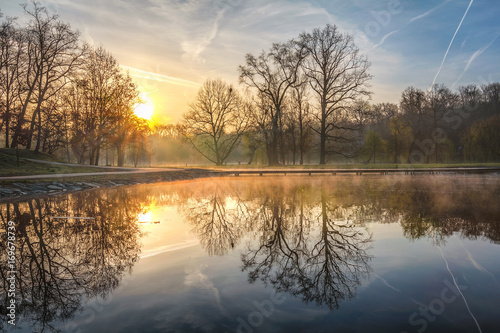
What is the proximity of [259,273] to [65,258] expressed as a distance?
3713mm

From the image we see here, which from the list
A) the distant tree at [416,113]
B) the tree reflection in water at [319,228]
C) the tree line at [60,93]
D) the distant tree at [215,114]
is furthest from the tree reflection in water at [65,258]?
the distant tree at [416,113]

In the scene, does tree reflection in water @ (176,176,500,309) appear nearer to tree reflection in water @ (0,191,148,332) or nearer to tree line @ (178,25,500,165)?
tree reflection in water @ (0,191,148,332)

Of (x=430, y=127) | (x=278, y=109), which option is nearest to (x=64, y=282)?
(x=278, y=109)

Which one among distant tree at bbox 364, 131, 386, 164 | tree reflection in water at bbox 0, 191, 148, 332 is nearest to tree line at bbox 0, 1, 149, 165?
tree reflection in water at bbox 0, 191, 148, 332

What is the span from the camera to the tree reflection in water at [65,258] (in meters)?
4.47

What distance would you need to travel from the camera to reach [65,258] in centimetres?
639

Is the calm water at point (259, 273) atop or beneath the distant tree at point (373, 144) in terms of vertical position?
beneath

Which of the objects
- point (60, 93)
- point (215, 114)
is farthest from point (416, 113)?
point (60, 93)

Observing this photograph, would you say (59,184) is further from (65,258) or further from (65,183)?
(65,258)

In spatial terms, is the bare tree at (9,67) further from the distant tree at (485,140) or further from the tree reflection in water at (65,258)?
the distant tree at (485,140)

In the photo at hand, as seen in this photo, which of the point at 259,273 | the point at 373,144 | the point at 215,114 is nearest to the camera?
the point at 259,273

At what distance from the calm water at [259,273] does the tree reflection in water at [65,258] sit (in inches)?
1.1

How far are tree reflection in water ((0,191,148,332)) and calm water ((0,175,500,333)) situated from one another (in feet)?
0.09

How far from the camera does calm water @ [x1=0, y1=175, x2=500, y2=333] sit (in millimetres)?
4008
